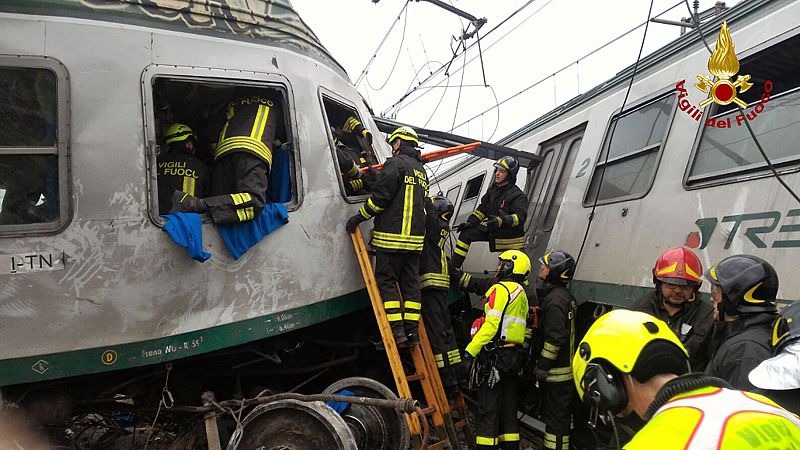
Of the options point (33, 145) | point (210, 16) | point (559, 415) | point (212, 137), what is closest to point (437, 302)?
point (559, 415)

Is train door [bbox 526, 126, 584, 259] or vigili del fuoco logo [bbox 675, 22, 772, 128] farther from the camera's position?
train door [bbox 526, 126, 584, 259]

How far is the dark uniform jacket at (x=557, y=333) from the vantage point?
4.28 m

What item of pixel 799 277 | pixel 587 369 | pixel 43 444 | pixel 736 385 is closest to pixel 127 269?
pixel 43 444

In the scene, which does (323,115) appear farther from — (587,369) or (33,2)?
(587,369)

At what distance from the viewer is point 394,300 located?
13.3 ft

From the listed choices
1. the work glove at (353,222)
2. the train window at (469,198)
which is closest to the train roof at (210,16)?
the work glove at (353,222)

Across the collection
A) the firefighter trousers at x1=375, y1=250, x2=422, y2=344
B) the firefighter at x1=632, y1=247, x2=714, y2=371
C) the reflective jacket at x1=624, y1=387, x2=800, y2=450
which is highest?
the firefighter trousers at x1=375, y1=250, x2=422, y2=344

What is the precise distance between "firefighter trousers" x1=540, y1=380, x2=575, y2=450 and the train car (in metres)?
0.79

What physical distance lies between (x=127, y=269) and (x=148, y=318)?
1.03 feet

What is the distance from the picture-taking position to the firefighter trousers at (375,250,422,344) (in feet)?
13.2

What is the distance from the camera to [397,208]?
4.25m

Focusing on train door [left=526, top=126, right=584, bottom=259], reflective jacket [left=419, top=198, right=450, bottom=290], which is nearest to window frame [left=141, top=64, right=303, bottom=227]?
reflective jacket [left=419, top=198, right=450, bottom=290]

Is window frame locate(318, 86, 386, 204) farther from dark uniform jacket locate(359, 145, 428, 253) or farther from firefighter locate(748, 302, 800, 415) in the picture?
firefighter locate(748, 302, 800, 415)

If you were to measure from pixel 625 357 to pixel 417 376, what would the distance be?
268cm
